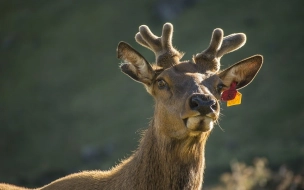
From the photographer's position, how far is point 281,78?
61375mm

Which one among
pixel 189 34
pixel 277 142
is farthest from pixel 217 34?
pixel 189 34

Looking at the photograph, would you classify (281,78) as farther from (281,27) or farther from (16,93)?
(16,93)

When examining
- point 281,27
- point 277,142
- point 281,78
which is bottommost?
point 277,142

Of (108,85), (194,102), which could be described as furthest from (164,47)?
(108,85)

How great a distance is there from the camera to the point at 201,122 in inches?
336

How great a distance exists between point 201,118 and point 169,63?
1.80 metres

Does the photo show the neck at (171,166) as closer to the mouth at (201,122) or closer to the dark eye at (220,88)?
the mouth at (201,122)

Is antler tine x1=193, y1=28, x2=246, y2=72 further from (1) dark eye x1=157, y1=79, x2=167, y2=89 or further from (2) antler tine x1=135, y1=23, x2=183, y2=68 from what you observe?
(1) dark eye x1=157, y1=79, x2=167, y2=89

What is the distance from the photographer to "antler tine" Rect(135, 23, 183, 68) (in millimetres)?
10117

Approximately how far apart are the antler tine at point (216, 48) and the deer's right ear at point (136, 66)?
0.80 meters

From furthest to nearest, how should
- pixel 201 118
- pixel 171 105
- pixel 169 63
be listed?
pixel 169 63, pixel 171 105, pixel 201 118

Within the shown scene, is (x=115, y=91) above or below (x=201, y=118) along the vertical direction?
above

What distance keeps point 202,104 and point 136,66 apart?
178 cm

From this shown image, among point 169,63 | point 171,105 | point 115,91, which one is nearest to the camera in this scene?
point 171,105
